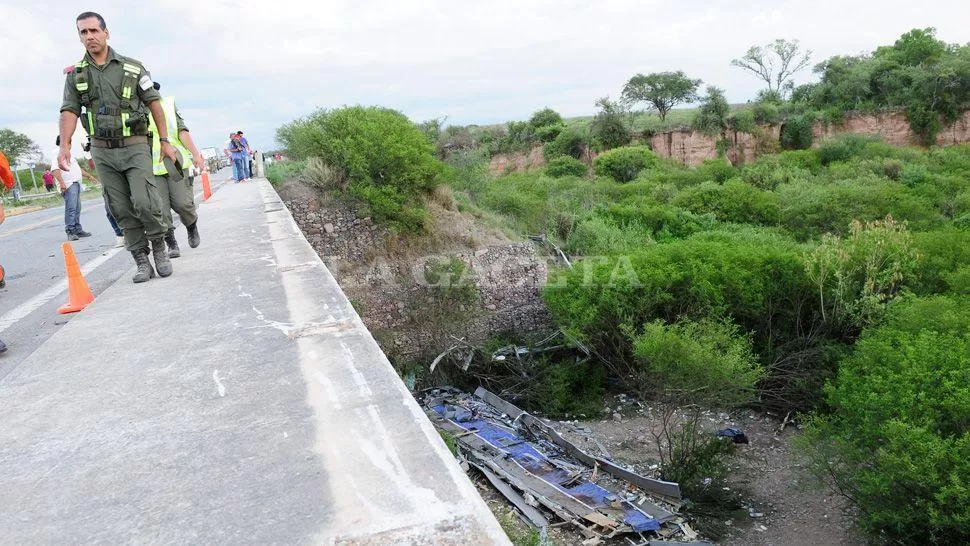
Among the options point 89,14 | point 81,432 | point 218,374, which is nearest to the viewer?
point 81,432

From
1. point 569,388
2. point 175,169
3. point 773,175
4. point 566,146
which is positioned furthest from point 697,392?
point 566,146

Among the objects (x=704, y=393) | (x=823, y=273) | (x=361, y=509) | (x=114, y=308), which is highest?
(x=114, y=308)

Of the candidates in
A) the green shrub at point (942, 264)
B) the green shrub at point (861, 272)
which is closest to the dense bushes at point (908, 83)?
the green shrub at point (942, 264)

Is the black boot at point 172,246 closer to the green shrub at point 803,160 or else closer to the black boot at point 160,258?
the black boot at point 160,258

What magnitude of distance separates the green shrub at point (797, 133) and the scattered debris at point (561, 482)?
36911 mm

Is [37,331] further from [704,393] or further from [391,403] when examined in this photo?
[704,393]

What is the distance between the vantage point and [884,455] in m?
7.95

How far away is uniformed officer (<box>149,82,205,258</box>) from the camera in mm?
5320

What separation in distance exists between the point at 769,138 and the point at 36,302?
4551cm

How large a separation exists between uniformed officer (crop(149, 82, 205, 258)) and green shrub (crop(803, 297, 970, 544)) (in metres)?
8.67

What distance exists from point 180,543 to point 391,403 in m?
0.95

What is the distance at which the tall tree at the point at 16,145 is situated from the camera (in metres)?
41.7

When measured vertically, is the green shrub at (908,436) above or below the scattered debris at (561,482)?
above

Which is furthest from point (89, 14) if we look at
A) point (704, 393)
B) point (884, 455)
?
point (704, 393)
